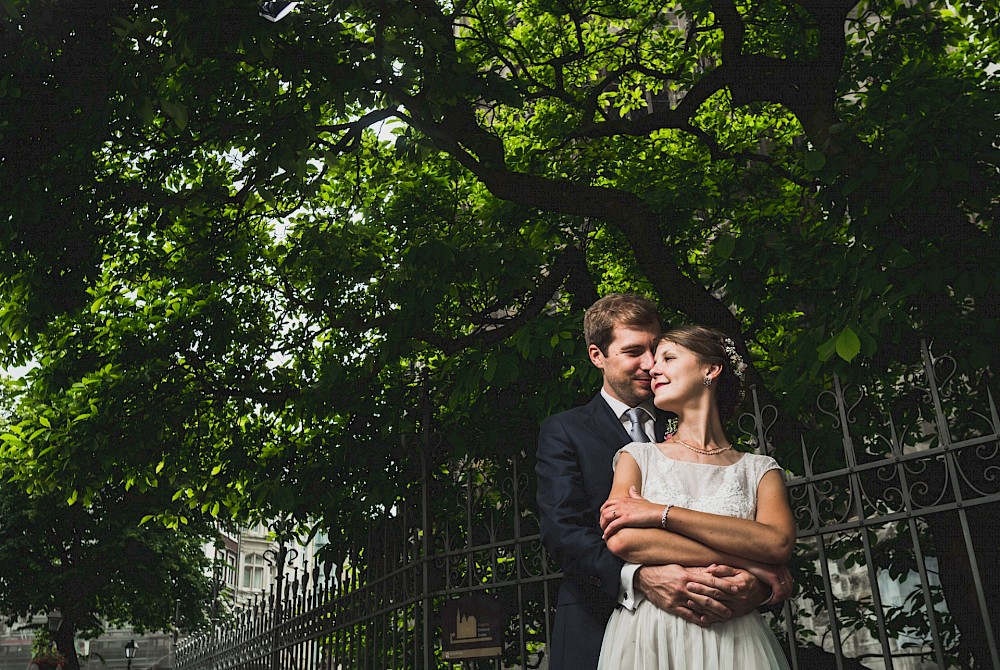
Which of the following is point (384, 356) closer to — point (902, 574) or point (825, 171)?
point (825, 171)

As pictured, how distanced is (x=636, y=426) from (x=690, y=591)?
760 millimetres

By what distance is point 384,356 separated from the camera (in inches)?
311

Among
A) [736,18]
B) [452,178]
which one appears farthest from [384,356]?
[736,18]

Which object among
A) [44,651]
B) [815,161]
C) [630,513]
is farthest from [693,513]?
[44,651]

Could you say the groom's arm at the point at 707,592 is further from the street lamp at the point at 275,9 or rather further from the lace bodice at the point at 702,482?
the street lamp at the point at 275,9

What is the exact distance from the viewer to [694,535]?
113 inches

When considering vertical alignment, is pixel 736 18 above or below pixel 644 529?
above

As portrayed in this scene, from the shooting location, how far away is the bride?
2885 mm

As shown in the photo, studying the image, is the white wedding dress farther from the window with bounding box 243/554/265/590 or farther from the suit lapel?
the window with bounding box 243/554/265/590

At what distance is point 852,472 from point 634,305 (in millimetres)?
1665

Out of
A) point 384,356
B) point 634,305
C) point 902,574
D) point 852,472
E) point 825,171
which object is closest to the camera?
point 634,305

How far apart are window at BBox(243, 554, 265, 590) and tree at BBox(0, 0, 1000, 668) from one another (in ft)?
155

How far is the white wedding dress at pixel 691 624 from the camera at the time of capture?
290cm

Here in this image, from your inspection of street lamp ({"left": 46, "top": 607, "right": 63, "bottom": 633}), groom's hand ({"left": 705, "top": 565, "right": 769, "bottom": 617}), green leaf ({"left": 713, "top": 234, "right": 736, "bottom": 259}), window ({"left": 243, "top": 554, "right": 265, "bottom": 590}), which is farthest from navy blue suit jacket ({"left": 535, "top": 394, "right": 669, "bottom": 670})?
window ({"left": 243, "top": 554, "right": 265, "bottom": 590})
